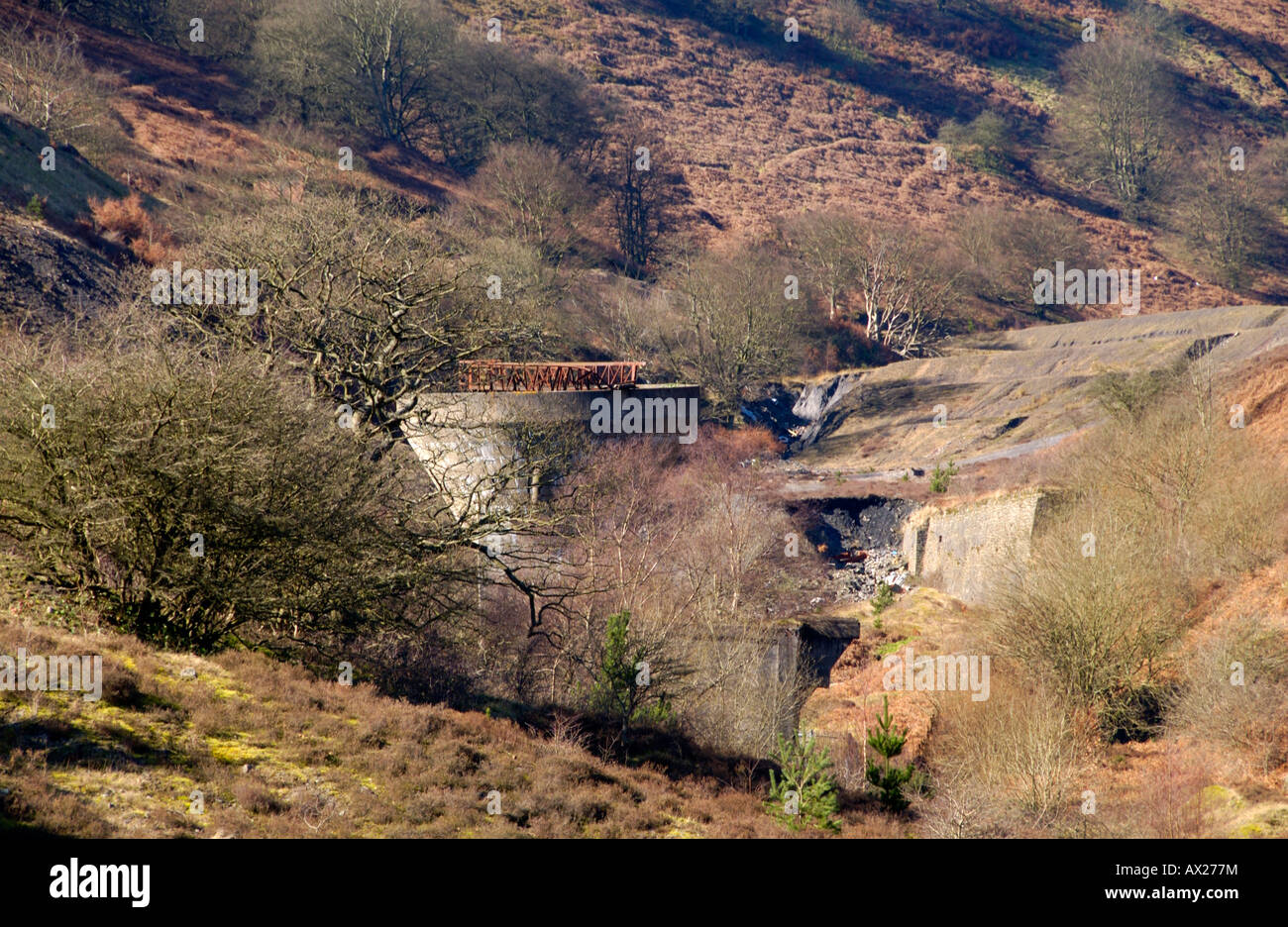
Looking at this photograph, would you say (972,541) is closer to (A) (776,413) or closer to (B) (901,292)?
(A) (776,413)

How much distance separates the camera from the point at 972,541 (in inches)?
1426

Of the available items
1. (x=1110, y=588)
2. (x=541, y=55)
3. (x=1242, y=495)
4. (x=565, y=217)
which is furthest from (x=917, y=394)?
(x=541, y=55)

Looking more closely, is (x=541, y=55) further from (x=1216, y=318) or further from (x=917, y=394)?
(x=1216, y=318)

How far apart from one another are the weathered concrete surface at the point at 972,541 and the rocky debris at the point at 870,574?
572 mm

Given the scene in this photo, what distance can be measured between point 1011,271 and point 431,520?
236ft

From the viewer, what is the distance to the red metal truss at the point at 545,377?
31.9 meters

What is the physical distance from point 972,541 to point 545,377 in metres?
17.9

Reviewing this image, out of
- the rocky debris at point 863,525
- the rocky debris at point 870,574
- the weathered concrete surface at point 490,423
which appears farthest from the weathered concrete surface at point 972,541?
the weathered concrete surface at point 490,423

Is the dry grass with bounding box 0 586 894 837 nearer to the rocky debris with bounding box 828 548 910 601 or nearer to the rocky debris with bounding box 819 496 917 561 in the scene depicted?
the rocky debris with bounding box 828 548 910 601

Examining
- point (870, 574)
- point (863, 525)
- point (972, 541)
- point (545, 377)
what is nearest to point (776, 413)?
point (863, 525)

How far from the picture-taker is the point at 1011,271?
77.6 meters

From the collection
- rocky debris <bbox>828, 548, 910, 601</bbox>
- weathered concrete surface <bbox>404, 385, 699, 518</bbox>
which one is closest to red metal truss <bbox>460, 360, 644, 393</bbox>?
weathered concrete surface <bbox>404, 385, 699, 518</bbox>

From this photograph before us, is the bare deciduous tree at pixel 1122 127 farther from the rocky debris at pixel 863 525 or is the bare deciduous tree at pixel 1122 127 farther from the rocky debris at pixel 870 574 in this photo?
the rocky debris at pixel 870 574

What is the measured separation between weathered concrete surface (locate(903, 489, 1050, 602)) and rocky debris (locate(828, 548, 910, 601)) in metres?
0.57
